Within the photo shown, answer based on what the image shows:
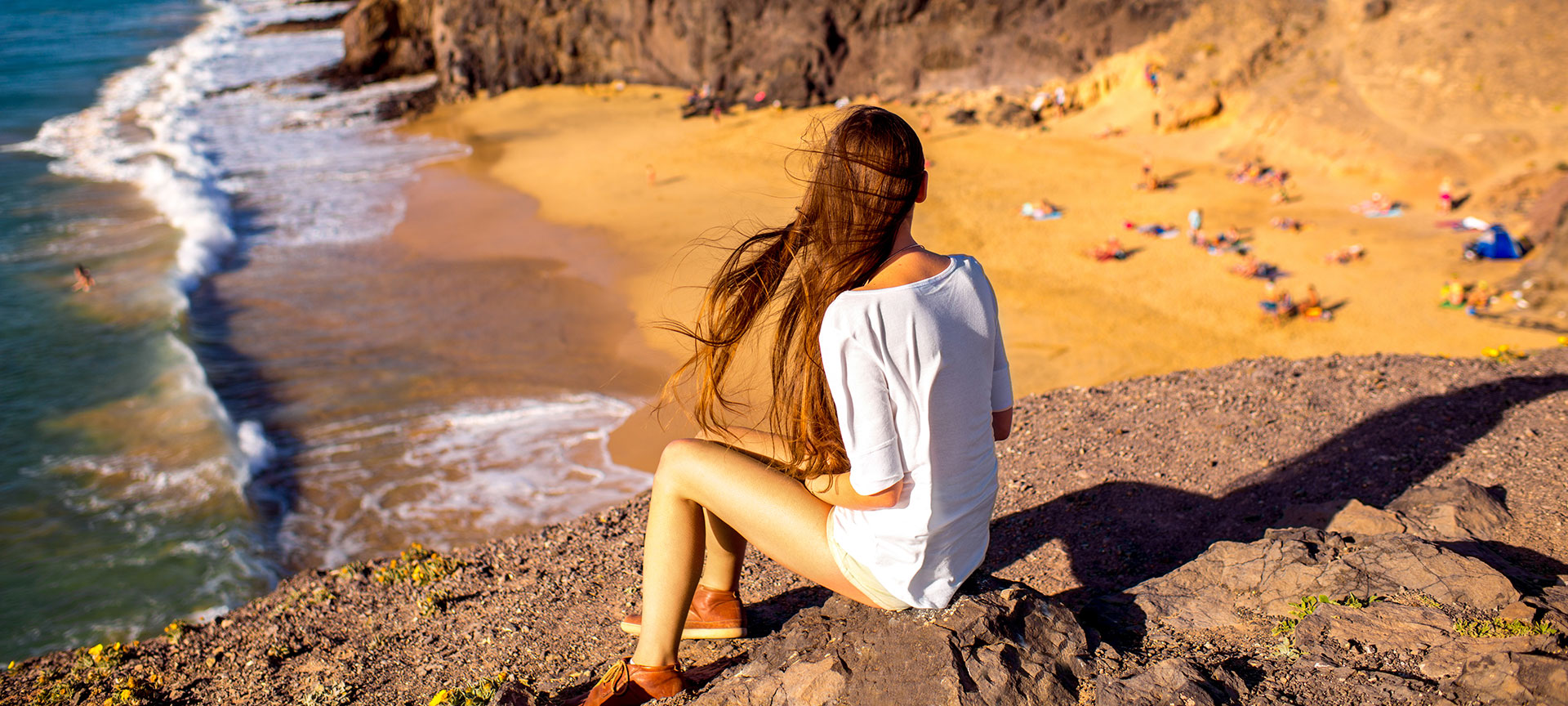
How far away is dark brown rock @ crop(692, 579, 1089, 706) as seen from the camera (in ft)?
Result: 7.92

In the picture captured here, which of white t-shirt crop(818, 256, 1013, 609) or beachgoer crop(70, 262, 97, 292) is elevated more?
white t-shirt crop(818, 256, 1013, 609)

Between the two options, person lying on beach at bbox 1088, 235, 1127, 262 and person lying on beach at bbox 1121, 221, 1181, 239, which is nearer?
person lying on beach at bbox 1088, 235, 1127, 262

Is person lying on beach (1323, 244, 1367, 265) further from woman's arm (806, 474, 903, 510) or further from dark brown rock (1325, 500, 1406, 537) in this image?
woman's arm (806, 474, 903, 510)

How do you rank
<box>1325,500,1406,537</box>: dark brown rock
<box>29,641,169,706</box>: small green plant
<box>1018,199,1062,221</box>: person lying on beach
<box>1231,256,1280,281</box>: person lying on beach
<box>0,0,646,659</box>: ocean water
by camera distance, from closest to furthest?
<box>1325,500,1406,537</box>: dark brown rock, <box>29,641,169,706</box>: small green plant, <box>0,0,646,659</box>: ocean water, <box>1231,256,1280,281</box>: person lying on beach, <box>1018,199,1062,221</box>: person lying on beach

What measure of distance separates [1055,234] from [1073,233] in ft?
0.81

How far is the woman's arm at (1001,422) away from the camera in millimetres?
2639

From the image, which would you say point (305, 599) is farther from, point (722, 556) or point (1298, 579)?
point (1298, 579)

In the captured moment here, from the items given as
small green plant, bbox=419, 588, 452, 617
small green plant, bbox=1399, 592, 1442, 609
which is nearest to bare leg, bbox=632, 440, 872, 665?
small green plant, bbox=1399, 592, 1442, 609

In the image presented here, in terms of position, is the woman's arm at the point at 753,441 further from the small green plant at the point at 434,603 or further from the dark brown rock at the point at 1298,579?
the small green plant at the point at 434,603

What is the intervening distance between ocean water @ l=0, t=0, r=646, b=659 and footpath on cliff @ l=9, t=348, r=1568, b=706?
2.55 m

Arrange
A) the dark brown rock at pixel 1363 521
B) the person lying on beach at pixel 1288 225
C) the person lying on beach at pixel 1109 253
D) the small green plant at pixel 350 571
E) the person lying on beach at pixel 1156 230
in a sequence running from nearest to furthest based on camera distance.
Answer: the dark brown rock at pixel 1363 521 → the small green plant at pixel 350 571 → the person lying on beach at pixel 1109 253 → the person lying on beach at pixel 1288 225 → the person lying on beach at pixel 1156 230

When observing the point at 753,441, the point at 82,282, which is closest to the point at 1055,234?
the point at 753,441

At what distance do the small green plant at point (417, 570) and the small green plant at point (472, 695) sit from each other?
1.30 meters

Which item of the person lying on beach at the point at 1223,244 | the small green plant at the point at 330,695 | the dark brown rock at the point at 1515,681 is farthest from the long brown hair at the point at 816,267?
the person lying on beach at the point at 1223,244
